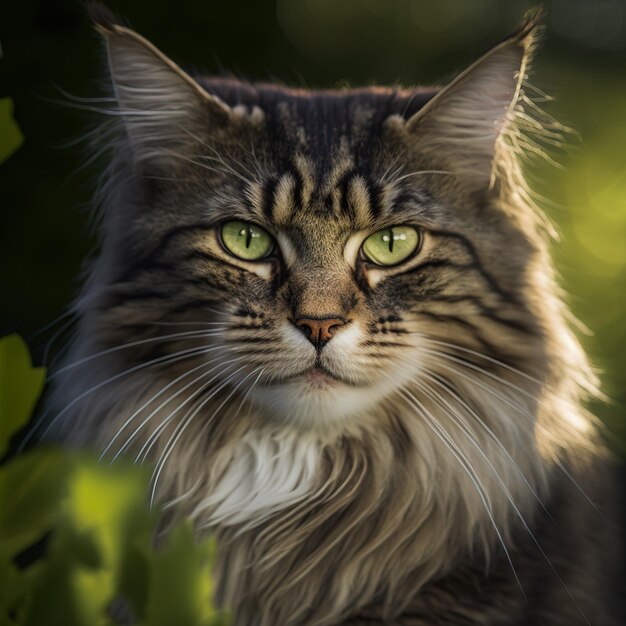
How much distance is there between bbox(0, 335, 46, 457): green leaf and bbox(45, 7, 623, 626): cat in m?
0.76

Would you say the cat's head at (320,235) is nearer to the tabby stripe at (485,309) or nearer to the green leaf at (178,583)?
the tabby stripe at (485,309)

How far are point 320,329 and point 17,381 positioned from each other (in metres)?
0.77

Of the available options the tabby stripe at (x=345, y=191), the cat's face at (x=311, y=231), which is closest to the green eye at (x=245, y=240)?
the cat's face at (x=311, y=231)

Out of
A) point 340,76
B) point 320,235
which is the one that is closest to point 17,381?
point 320,235

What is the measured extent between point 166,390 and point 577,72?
0.91m

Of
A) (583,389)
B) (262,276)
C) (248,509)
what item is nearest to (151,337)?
(262,276)

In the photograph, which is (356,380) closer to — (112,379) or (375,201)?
(375,201)

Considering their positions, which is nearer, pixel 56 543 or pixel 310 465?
pixel 56 543

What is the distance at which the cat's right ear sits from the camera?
1220 mm

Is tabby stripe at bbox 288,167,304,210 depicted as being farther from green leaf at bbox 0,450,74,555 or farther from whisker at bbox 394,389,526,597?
green leaf at bbox 0,450,74,555

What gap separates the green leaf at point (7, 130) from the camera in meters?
0.38

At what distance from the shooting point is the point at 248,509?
4.16ft

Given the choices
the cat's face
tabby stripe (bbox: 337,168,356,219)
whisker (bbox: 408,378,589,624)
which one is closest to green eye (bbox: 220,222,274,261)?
the cat's face

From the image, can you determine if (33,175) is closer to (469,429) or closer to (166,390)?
(166,390)
